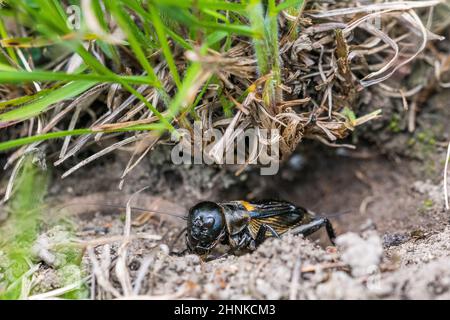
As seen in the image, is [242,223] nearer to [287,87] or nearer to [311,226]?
[311,226]

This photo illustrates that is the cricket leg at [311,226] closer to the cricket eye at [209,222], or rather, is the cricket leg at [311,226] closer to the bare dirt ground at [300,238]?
the bare dirt ground at [300,238]

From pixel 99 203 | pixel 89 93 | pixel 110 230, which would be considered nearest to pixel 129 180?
pixel 99 203

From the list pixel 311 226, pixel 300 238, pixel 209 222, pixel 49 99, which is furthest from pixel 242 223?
pixel 49 99

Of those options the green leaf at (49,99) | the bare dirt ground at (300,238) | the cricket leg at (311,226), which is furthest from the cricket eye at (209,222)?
the green leaf at (49,99)

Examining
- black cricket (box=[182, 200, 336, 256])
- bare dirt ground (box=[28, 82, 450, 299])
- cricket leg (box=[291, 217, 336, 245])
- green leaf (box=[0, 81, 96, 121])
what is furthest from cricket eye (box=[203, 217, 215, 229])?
green leaf (box=[0, 81, 96, 121])
